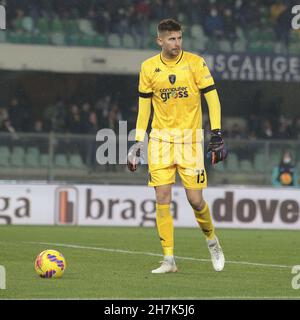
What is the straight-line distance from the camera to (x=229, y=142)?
2309 cm

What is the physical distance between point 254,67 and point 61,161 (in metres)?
8.63

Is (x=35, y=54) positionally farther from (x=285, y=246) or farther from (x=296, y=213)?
(x=285, y=246)

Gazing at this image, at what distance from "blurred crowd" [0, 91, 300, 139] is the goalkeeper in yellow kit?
14.6 m

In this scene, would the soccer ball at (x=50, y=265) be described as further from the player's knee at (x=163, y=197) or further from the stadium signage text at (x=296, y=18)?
the stadium signage text at (x=296, y=18)

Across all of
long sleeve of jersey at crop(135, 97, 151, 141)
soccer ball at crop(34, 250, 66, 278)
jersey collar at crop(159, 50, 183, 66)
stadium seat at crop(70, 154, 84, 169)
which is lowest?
soccer ball at crop(34, 250, 66, 278)

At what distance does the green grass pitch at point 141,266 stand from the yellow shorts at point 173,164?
Answer: 936 mm

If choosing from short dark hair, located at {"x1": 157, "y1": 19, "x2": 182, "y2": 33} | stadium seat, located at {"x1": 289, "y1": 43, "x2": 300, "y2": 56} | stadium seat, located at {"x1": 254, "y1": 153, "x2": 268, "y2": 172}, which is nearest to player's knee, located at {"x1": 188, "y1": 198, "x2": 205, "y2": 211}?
short dark hair, located at {"x1": 157, "y1": 19, "x2": 182, "y2": 33}

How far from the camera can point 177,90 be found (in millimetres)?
10789

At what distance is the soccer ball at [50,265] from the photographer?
33.1 ft

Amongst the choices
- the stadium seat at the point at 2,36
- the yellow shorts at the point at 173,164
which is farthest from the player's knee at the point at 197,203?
the stadium seat at the point at 2,36

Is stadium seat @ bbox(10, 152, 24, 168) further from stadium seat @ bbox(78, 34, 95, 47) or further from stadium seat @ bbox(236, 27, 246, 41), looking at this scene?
stadium seat @ bbox(236, 27, 246, 41)

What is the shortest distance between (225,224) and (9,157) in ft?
15.2

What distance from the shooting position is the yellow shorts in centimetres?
1080

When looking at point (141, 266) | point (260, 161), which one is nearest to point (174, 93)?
point (141, 266)
